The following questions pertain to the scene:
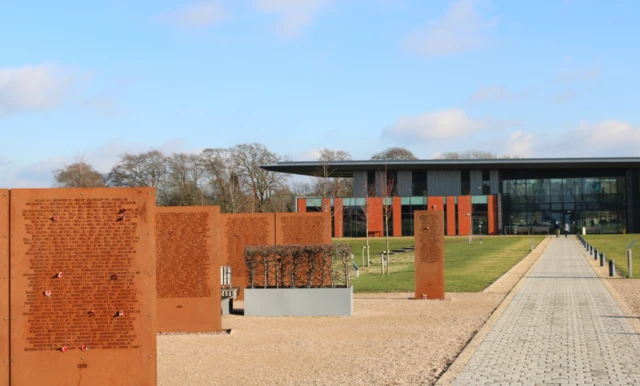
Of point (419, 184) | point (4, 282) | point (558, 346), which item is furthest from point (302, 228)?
point (419, 184)

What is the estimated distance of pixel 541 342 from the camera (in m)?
11.9

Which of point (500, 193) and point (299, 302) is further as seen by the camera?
point (500, 193)

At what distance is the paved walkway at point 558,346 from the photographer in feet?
30.1

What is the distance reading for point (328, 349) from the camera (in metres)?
11.7

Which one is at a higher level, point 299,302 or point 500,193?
point 500,193

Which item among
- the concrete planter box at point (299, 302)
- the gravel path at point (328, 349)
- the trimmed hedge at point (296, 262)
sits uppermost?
the trimmed hedge at point (296, 262)

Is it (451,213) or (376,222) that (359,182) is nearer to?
(376,222)

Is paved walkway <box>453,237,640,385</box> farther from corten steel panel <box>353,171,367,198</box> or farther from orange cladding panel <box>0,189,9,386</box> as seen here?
corten steel panel <box>353,171,367,198</box>

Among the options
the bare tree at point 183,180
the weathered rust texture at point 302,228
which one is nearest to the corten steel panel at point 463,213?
the bare tree at point 183,180

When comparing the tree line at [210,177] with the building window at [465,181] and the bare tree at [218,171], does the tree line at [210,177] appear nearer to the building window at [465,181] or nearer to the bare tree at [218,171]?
the bare tree at [218,171]

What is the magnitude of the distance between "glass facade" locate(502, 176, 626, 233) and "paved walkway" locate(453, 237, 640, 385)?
227 ft

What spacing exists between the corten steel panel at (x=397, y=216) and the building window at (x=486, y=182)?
9.32 metres

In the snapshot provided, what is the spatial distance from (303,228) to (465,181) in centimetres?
6476

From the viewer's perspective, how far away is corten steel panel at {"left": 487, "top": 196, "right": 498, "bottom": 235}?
273 feet
